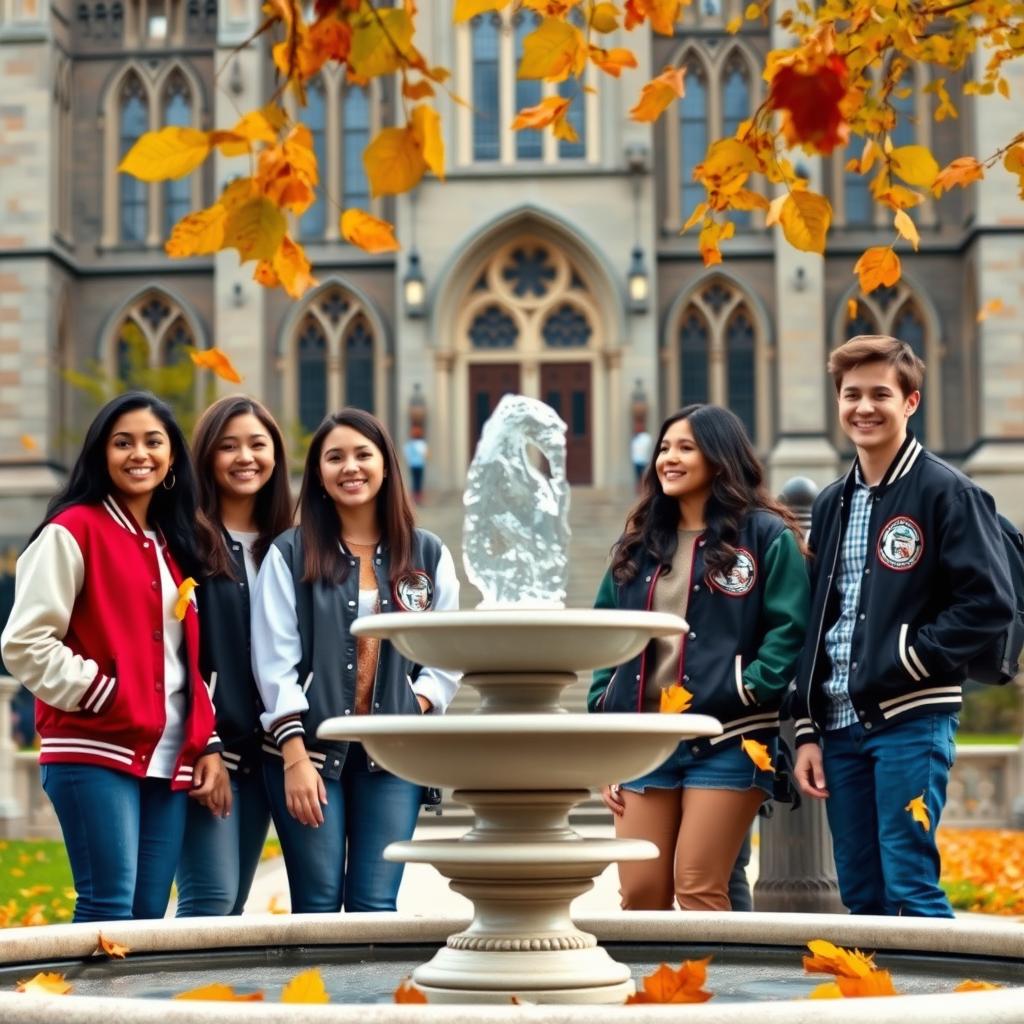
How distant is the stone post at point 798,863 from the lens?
750 cm

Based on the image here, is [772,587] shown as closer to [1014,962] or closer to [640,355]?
[1014,962]

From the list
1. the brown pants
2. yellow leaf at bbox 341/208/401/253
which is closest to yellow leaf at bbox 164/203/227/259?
yellow leaf at bbox 341/208/401/253

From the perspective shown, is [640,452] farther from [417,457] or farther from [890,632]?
[890,632]

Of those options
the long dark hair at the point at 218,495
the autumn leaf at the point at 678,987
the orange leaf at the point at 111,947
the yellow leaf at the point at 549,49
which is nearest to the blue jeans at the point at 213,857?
the long dark hair at the point at 218,495

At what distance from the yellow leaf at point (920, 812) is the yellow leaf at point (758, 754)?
44 cm

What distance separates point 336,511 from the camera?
5820mm

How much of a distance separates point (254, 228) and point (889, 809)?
2.67 meters

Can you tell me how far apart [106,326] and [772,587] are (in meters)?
27.5

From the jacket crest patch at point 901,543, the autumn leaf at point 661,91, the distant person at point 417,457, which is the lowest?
the jacket crest patch at point 901,543

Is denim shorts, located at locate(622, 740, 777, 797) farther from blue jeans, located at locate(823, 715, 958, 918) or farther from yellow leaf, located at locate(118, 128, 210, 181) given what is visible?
yellow leaf, located at locate(118, 128, 210, 181)

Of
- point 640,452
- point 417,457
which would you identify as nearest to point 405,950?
point 640,452

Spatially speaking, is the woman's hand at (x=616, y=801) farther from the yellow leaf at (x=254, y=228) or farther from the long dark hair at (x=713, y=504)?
the yellow leaf at (x=254, y=228)

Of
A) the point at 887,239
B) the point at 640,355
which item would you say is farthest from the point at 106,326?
the point at 887,239

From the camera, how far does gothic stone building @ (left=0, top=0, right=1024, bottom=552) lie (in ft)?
100
